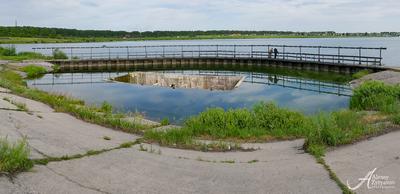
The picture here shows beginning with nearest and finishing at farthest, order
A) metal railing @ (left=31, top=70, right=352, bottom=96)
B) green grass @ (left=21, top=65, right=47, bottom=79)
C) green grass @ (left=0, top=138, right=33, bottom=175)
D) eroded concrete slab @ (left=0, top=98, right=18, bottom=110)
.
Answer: green grass @ (left=0, top=138, right=33, bottom=175) → eroded concrete slab @ (left=0, top=98, right=18, bottom=110) → metal railing @ (left=31, top=70, right=352, bottom=96) → green grass @ (left=21, top=65, right=47, bottom=79)

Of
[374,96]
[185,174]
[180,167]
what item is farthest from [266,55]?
[185,174]

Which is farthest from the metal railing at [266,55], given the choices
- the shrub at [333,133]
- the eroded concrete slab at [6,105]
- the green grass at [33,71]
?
the eroded concrete slab at [6,105]

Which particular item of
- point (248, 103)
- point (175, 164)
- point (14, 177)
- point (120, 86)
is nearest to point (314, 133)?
point (175, 164)

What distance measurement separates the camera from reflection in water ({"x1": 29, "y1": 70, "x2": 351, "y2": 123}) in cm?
2384

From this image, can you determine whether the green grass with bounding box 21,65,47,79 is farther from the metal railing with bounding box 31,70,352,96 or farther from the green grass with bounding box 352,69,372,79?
the green grass with bounding box 352,69,372,79

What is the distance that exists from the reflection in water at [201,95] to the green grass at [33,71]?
374 cm

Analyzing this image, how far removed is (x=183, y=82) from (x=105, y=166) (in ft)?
92.7

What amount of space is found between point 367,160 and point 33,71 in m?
42.7

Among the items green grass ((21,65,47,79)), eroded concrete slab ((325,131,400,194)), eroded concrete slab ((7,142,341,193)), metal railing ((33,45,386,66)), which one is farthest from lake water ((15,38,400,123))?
eroded concrete slab ((325,131,400,194))

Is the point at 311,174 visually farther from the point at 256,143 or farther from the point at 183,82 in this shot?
the point at 183,82

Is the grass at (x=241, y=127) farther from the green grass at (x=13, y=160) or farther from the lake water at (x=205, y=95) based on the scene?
the lake water at (x=205, y=95)

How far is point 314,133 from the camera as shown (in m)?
10.8

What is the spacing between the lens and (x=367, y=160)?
29.5 feet

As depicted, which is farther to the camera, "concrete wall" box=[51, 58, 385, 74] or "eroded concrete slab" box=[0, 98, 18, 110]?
"concrete wall" box=[51, 58, 385, 74]
